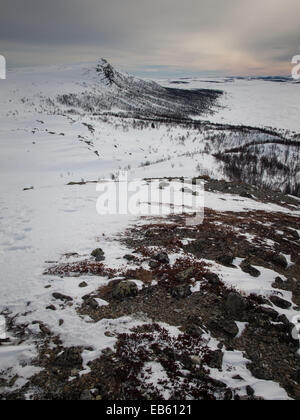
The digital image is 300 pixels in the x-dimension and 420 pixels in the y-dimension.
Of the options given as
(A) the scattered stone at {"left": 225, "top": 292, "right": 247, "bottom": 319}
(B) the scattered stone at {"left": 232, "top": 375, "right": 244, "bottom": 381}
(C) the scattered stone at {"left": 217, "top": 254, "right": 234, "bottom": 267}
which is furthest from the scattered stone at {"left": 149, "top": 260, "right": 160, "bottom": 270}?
(B) the scattered stone at {"left": 232, "top": 375, "right": 244, "bottom": 381}

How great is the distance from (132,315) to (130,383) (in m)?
1.78

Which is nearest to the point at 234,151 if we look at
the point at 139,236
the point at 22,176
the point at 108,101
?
Answer: the point at 22,176

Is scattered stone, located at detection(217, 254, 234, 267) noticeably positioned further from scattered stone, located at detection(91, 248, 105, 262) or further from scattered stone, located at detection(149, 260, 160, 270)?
scattered stone, located at detection(91, 248, 105, 262)

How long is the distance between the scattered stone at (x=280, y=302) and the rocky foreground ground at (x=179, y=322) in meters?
0.03

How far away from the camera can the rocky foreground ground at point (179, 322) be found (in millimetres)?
4207

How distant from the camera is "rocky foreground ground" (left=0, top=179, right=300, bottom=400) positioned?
421 centimetres

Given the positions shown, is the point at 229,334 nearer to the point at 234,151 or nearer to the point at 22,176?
the point at 22,176

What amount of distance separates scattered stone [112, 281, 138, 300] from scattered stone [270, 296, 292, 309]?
3929 millimetres

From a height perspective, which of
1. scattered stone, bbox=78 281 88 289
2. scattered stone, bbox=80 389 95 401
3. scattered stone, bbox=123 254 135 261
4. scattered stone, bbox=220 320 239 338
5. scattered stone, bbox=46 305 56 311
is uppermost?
scattered stone, bbox=123 254 135 261

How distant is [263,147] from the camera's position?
54875mm

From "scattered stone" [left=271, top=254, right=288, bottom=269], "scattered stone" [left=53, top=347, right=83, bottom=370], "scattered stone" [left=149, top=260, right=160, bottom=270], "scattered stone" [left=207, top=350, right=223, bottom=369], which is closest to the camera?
"scattered stone" [left=53, top=347, right=83, bottom=370]

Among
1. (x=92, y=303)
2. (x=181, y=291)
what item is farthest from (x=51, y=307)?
(x=181, y=291)

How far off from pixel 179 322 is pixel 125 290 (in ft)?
5.59

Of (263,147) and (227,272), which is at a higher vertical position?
(263,147)
